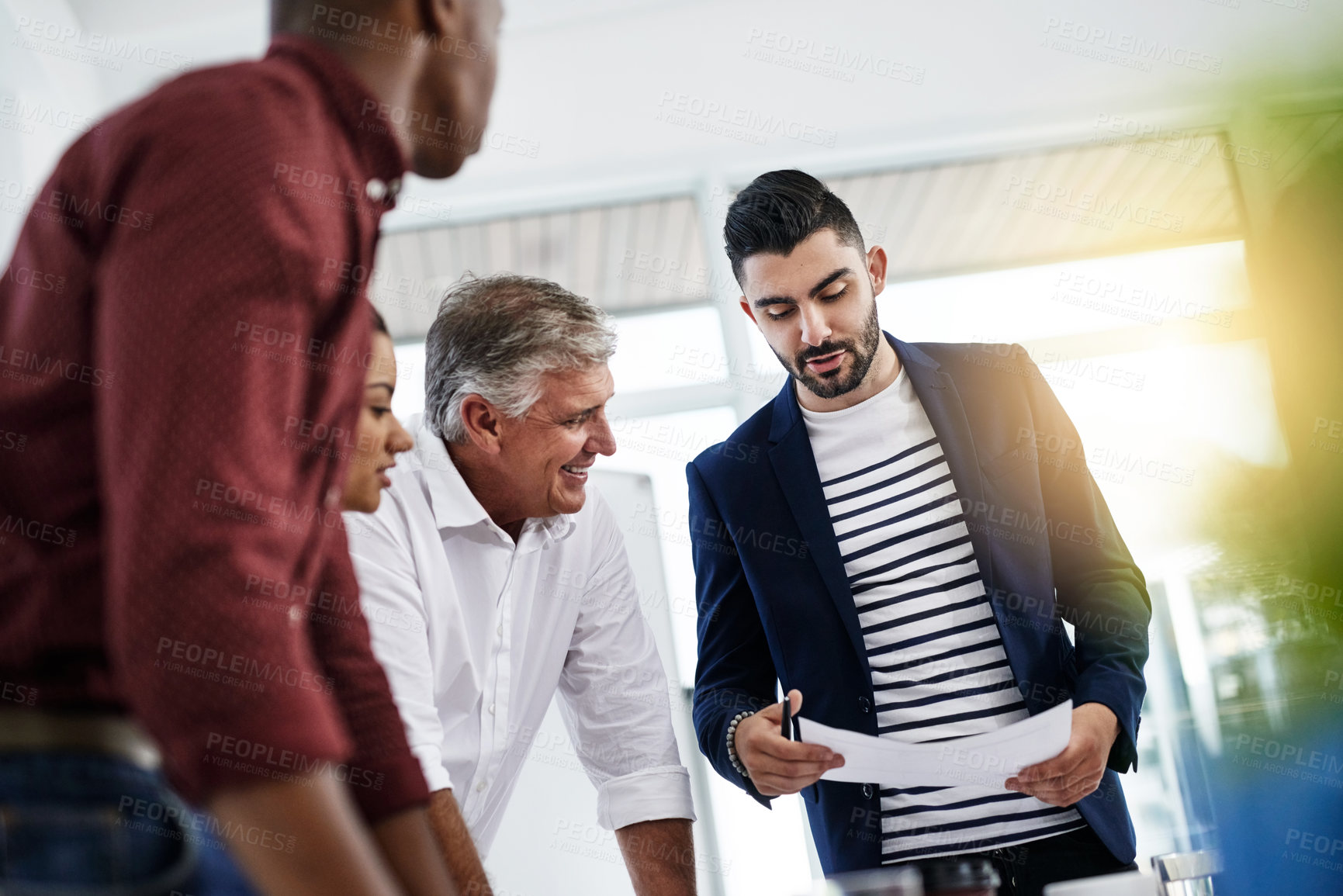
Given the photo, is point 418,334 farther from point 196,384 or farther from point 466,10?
point 196,384

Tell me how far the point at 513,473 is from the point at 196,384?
1.23 meters

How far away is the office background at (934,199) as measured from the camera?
3104mm

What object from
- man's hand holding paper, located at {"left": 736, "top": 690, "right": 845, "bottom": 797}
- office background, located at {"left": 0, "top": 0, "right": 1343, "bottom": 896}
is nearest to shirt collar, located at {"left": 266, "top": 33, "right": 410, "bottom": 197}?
man's hand holding paper, located at {"left": 736, "top": 690, "right": 845, "bottom": 797}

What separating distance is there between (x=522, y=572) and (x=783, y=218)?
812 mm

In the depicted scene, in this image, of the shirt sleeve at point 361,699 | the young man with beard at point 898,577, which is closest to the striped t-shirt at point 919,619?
the young man with beard at point 898,577

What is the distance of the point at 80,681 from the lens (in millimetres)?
508

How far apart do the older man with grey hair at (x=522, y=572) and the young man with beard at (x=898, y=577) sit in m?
0.17

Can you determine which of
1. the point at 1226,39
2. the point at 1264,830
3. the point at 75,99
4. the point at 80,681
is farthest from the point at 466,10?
the point at 1226,39

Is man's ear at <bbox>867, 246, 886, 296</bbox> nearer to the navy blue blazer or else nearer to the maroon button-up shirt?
the navy blue blazer

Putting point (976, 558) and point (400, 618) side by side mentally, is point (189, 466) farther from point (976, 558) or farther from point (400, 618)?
point (976, 558)

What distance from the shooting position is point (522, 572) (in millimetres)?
1651

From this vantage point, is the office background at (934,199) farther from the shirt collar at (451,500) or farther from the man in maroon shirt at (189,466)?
the man in maroon shirt at (189,466)

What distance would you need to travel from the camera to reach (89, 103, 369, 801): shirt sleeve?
432 mm

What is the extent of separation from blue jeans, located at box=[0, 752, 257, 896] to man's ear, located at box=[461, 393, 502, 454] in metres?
1.19
